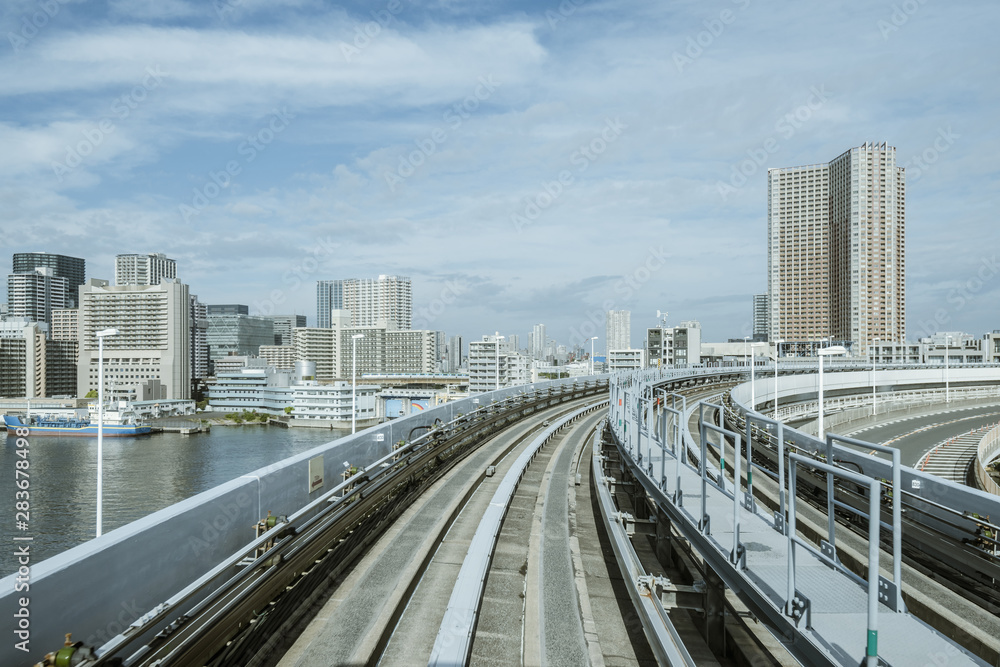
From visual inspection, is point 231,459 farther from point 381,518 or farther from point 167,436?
point 381,518

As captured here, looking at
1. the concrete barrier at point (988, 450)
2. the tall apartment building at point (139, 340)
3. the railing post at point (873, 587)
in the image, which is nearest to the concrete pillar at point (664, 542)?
the railing post at point (873, 587)

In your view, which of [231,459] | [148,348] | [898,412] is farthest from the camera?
[148,348]

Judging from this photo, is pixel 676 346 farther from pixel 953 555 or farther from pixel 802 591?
pixel 802 591

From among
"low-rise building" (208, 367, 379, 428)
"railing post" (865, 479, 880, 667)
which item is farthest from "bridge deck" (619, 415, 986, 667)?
"low-rise building" (208, 367, 379, 428)

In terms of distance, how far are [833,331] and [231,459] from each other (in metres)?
145

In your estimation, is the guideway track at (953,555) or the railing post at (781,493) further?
the guideway track at (953,555)

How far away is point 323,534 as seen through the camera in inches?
Result: 307

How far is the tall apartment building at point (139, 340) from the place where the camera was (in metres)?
117

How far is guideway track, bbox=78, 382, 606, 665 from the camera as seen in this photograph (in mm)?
4594

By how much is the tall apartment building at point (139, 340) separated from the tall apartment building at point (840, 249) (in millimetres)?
148877

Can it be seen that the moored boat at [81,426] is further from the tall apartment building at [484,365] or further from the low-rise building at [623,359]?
the low-rise building at [623,359]

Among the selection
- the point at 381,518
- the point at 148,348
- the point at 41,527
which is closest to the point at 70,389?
the point at 148,348

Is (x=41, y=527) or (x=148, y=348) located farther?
(x=148, y=348)

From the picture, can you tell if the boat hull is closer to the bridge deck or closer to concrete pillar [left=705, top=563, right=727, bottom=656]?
concrete pillar [left=705, top=563, right=727, bottom=656]
